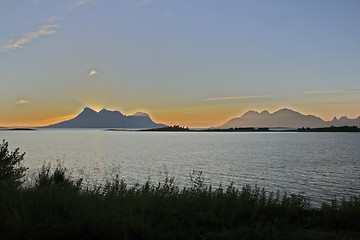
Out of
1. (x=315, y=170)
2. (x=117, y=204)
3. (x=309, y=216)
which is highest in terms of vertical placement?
(x=117, y=204)

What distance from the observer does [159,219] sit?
956 cm

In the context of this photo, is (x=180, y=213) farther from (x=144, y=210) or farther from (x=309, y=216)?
(x=309, y=216)

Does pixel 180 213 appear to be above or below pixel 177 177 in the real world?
above

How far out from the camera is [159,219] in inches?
376

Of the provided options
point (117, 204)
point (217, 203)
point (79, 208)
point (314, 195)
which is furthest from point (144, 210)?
point (314, 195)

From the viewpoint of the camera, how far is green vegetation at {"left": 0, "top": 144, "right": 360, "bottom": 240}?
8.04m

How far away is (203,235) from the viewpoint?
845 cm

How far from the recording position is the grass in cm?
804

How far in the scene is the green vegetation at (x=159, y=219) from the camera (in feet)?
26.4

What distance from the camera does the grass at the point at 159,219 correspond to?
8039 mm

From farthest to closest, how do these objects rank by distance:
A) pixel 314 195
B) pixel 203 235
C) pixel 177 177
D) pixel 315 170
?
1. pixel 315 170
2. pixel 177 177
3. pixel 314 195
4. pixel 203 235

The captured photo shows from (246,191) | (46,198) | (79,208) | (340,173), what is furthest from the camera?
(340,173)

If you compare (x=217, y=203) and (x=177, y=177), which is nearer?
(x=217, y=203)

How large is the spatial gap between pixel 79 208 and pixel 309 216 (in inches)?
342
